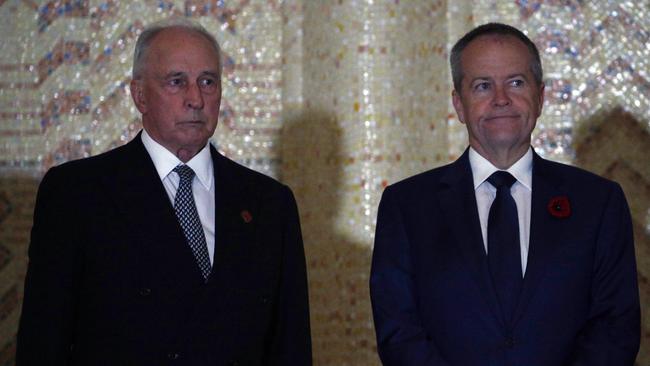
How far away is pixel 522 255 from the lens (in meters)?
2.95

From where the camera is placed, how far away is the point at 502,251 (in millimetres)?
2939

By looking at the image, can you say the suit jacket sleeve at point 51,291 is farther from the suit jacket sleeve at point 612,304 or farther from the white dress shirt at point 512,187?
the suit jacket sleeve at point 612,304

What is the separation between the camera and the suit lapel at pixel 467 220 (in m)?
2.89

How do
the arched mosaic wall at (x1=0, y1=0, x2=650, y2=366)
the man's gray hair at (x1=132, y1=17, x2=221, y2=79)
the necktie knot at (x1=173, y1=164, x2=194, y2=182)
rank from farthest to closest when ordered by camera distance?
the arched mosaic wall at (x1=0, y1=0, x2=650, y2=366), the man's gray hair at (x1=132, y1=17, x2=221, y2=79), the necktie knot at (x1=173, y1=164, x2=194, y2=182)

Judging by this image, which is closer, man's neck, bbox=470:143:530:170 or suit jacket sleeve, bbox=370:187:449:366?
suit jacket sleeve, bbox=370:187:449:366

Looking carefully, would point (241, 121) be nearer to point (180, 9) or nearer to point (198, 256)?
point (180, 9)

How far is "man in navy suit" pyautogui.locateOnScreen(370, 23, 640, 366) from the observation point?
2.86m

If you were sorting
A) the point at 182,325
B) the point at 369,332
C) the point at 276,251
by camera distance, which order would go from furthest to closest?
the point at 369,332
the point at 276,251
the point at 182,325

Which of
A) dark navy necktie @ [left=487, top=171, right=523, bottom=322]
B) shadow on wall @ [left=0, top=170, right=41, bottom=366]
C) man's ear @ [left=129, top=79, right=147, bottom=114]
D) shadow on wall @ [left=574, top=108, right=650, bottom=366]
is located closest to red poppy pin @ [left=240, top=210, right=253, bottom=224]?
man's ear @ [left=129, top=79, right=147, bottom=114]

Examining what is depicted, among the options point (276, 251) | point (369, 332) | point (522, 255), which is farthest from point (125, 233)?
point (369, 332)

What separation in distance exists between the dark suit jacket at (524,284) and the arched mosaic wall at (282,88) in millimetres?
1185

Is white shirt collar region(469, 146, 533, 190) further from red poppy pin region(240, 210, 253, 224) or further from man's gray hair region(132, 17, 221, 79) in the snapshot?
man's gray hair region(132, 17, 221, 79)

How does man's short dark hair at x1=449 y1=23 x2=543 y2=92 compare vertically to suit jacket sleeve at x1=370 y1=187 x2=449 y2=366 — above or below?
above

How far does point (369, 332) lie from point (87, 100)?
4.48ft
